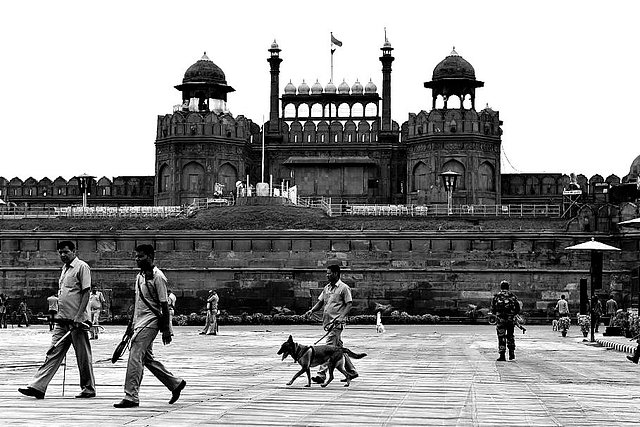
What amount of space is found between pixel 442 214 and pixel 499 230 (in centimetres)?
666

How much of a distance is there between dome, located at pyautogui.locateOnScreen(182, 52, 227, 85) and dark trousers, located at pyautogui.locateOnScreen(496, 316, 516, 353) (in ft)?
196

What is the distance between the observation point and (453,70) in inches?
3206

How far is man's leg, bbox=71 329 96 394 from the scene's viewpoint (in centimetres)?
1544

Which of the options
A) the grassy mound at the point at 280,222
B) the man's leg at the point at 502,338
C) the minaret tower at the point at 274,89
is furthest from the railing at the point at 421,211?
the man's leg at the point at 502,338

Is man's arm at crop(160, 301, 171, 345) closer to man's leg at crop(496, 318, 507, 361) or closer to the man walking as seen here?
the man walking

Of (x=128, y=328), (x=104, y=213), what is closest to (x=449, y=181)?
(x=104, y=213)

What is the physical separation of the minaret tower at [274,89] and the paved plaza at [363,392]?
185 feet

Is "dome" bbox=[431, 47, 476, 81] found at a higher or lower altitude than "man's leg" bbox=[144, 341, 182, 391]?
higher

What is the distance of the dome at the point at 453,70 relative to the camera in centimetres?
8144

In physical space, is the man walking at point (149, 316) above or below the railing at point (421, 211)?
below

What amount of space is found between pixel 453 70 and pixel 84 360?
67615 mm

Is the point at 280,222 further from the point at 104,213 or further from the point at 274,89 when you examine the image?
the point at 274,89

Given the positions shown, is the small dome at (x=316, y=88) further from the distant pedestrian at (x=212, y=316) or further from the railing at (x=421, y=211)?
the distant pedestrian at (x=212, y=316)

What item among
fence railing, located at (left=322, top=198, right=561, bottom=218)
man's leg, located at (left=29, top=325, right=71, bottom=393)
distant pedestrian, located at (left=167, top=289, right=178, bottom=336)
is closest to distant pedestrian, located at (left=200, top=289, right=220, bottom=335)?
distant pedestrian, located at (left=167, top=289, right=178, bottom=336)
